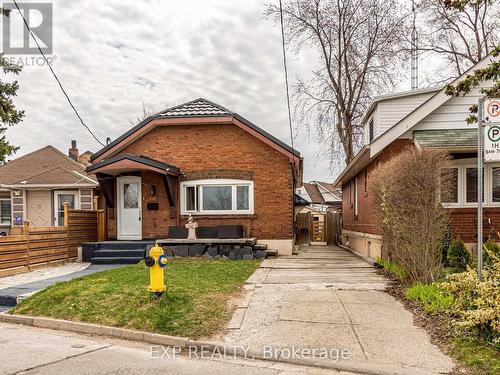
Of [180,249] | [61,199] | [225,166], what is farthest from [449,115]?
[61,199]

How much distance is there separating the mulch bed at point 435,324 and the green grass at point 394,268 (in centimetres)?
68

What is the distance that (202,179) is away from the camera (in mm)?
16844

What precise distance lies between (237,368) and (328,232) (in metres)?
25.4

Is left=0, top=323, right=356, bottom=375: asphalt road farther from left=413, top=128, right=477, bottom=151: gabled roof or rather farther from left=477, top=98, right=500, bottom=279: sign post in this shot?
left=413, top=128, right=477, bottom=151: gabled roof

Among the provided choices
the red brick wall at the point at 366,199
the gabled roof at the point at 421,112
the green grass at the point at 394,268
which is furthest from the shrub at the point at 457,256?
the gabled roof at the point at 421,112

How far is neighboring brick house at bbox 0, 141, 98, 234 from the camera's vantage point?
21844 mm

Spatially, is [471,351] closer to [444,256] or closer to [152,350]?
[152,350]

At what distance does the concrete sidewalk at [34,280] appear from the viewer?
9305 mm

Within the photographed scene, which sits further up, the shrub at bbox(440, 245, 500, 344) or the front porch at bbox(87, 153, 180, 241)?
the front porch at bbox(87, 153, 180, 241)

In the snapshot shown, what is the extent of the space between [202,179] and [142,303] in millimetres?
9160

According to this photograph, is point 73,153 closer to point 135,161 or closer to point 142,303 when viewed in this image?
point 135,161

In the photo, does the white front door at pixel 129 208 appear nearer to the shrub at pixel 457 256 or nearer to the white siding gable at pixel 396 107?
the white siding gable at pixel 396 107

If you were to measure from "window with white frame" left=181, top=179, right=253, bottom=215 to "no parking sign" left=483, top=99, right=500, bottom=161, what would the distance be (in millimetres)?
10531

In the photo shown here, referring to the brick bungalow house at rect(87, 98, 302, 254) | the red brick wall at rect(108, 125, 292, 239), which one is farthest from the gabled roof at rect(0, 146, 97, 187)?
the red brick wall at rect(108, 125, 292, 239)
